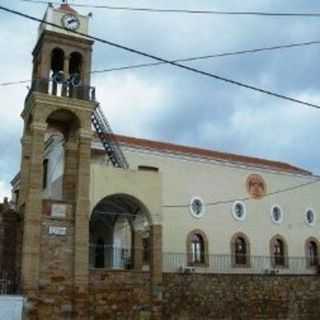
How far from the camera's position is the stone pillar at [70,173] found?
23656 millimetres

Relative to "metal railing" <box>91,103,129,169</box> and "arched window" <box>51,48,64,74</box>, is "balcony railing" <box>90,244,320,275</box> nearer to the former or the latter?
"metal railing" <box>91,103,129,169</box>

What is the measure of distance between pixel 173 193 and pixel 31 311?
1109cm

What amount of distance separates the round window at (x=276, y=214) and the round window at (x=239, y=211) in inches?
84.3

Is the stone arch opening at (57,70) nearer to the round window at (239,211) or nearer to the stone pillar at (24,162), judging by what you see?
the stone pillar at (24,162)

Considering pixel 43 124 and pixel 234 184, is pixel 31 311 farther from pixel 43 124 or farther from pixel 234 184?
pixel 234 184

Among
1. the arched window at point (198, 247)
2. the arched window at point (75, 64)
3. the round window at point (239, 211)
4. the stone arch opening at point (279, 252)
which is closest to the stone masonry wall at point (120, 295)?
the arched window at point (198, 247)

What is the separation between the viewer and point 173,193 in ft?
98.7

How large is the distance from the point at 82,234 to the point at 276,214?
1455cm

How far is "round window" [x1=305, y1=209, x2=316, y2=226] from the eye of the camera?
114ft

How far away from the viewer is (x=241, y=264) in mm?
31531

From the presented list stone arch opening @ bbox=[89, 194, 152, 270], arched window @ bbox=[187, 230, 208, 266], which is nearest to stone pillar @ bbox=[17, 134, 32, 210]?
stone arch opening @ bbox=[89, 194, 152, 270]

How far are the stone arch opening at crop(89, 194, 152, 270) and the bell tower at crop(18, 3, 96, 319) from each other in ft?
7.16

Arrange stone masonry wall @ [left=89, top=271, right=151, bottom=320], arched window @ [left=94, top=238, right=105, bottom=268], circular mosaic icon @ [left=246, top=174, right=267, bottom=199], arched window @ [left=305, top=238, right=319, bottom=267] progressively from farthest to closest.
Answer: arched window @ [left=305, top=238, right=319, bottom=267], circular mosaic icon @ [left=246, top=174, right=267, bottom=199], arched window @ [left=94, top=238, right=105, bottom=268], stone masonry wall @ [left=89, top=271, right=151, bottom=320]

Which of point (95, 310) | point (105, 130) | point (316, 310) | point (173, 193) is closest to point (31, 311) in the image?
point (95, 310)
